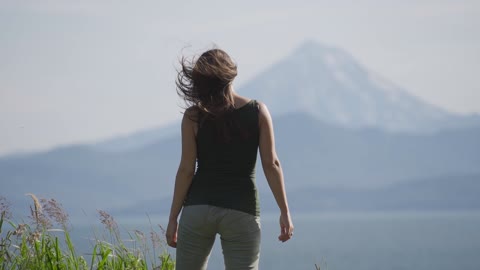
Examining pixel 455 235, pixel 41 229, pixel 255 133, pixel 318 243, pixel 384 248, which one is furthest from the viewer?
pixel 455 235

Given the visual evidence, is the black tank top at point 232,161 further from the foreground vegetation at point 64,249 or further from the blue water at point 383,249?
the blue water at point 383,249

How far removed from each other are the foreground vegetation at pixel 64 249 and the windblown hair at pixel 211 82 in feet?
5.14

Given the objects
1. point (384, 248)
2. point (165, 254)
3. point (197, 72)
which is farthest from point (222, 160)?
point (384, 248)

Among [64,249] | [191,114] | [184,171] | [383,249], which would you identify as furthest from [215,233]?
[383,249]

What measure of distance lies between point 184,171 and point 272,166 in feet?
1.19

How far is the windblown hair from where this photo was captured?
12.8 feet

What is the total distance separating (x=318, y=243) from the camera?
496 ft

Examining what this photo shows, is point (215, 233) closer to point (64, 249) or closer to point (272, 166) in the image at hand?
point (272, 166)

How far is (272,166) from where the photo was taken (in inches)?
157

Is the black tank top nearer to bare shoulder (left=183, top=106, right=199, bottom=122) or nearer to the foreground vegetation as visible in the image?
bare shoulder (left=183, top=106, right=199, bottom=122)

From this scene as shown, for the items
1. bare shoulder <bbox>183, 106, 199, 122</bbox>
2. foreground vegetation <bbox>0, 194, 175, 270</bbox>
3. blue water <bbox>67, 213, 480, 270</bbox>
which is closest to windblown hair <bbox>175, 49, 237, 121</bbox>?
bare shoulder <bbox>183, 106, 199, 122</bbox>

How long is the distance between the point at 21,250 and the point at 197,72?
2.26 metres

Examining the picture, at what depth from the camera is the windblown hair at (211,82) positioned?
3.89 meters

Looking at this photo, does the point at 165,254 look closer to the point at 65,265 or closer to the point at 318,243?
the point at 65,265
